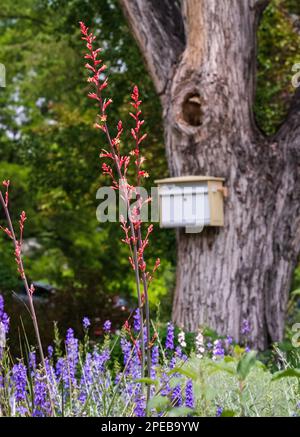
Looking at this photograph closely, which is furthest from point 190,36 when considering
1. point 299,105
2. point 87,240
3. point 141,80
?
point 87,240

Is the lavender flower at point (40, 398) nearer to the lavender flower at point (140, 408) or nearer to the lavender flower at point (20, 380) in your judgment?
the lavender flower at point (20, 380)

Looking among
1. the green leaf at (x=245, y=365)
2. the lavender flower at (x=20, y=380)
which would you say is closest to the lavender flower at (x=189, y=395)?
the lavender flower at (x=20, y=380)

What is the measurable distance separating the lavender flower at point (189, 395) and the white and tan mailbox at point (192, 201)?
4412 mm

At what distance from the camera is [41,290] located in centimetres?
1490

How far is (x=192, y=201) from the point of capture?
7891mm

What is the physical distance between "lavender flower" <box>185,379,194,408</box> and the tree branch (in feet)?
18.0

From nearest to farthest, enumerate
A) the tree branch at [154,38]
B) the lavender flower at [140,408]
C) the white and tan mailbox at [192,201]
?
the lavender flower at [140,408] < the white and tan mailbox at [192,201] < the tree branch at [154,38]

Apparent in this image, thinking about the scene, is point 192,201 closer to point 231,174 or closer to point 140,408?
point 231,174

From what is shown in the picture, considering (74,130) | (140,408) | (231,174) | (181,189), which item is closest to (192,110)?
(231,174)

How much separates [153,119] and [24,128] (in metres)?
4.22

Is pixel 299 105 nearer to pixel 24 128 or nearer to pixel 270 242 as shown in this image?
pixel 270 242

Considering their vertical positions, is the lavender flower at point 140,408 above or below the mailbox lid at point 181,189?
below

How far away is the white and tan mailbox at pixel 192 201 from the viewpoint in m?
7.76

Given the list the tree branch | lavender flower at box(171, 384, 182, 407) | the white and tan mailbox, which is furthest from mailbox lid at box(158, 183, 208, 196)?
lavender flower at box(171, 384, 182, 407)
